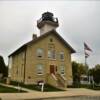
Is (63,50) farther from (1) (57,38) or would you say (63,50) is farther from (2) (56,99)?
(2) (56,99)

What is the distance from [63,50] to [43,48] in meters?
3.98

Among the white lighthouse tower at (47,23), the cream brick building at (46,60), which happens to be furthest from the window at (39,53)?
the white lighthouse tower at (47,23)

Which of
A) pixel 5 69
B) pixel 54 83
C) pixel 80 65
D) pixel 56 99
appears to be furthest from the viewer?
pixel 80 65

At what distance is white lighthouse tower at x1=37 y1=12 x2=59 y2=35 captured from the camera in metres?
42.3

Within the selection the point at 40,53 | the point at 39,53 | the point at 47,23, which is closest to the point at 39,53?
the point at 39,53

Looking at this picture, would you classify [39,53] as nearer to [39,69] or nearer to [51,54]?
[51,54]

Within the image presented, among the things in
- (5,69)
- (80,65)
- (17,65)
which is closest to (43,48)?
(17,65)

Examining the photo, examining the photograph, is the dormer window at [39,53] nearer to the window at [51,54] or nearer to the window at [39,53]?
the window at [39,53]

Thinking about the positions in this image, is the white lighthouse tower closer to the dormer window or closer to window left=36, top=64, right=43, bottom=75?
the dormer window

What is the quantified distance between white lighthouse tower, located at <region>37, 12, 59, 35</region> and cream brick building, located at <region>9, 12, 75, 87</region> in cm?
495

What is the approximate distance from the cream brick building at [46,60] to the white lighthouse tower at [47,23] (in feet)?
16.2

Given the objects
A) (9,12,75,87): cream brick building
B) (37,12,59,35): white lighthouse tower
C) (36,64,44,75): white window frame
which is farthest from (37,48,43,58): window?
(37,12,59,35): white lighthouse tower

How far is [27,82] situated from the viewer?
1344 inches

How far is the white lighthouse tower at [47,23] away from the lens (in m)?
42.3
